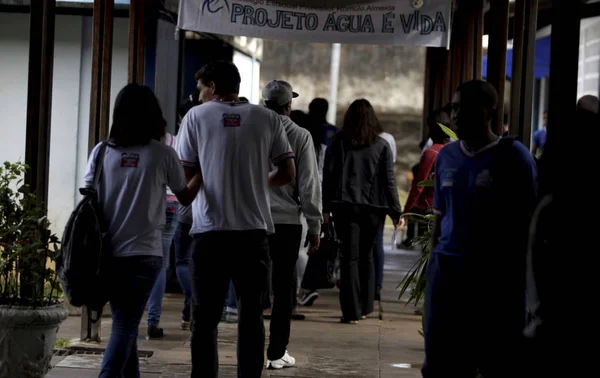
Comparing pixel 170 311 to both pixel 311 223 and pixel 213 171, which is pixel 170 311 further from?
pixel 213 171

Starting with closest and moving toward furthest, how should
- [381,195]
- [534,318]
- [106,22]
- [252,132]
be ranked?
[534,318] < [252,132] < [106,22] < [381,195]

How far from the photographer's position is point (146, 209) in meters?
5.78

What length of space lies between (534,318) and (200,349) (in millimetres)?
2218

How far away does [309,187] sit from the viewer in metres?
7.49

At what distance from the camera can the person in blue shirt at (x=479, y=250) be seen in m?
4.94

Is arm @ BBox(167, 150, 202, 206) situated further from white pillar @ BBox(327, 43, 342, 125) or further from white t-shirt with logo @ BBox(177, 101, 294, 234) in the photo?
white pillar @ BBox(327, 43, 342, 125)

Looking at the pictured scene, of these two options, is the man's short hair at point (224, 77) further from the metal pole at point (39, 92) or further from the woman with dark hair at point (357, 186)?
the woman with dark hair at point (357, 186)

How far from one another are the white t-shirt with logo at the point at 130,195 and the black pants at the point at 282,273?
1669mm

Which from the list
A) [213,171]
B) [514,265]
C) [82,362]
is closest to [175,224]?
[82,362]

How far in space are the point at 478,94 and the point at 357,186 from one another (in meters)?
4.66

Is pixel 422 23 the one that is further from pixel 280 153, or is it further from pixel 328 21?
pixel 280 153

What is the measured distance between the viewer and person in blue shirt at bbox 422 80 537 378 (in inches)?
194

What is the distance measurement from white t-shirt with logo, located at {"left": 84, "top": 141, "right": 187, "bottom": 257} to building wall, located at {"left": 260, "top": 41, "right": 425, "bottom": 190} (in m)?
23.2

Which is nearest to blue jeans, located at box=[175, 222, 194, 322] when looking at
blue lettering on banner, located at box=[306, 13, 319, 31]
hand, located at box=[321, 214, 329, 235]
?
hand, located at box=[321, 214, 329, 235]
